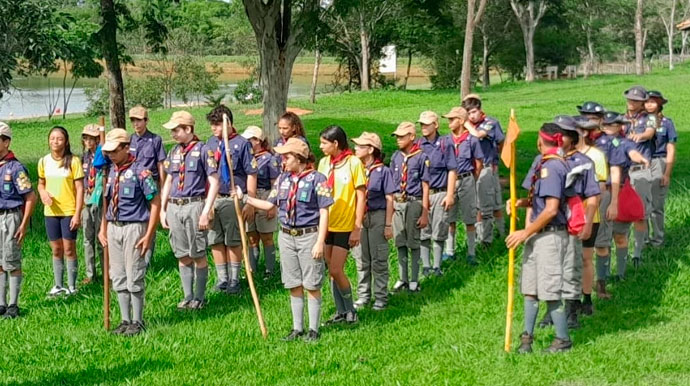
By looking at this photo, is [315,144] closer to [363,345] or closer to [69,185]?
[69,185]

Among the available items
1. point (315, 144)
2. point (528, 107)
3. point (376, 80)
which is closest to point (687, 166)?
point (315, 144)

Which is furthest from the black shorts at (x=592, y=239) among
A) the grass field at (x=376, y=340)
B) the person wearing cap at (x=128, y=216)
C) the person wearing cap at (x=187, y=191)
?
the person wearing cap at (x=128, y=216)

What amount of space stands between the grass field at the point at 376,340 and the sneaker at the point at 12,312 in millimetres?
103

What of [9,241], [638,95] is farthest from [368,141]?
[9,241]

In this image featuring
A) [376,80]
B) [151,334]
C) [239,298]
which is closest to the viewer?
[151,334]

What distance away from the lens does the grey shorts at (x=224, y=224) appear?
9.94 m

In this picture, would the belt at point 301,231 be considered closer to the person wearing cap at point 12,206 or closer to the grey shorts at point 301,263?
the grey shorts at point 301,263

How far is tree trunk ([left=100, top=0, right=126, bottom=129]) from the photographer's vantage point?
16734 mm

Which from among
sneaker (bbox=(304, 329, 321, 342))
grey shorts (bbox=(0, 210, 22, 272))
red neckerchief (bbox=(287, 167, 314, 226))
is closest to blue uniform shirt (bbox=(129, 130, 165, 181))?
grey shorts (bbox=(0, 210, 22, 272))

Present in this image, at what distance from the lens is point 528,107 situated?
32.2 m

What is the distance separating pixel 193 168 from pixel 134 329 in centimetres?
164

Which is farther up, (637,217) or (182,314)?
(637,217)

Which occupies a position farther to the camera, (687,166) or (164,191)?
(687,166)

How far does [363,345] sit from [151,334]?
1.89 m
